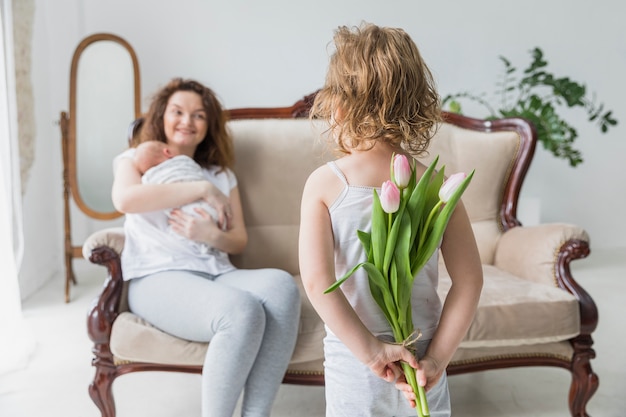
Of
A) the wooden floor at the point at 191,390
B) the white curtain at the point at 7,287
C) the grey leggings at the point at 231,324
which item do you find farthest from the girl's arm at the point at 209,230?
the white curtain at the point at 7,287

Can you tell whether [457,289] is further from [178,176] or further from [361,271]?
A: [178,176]

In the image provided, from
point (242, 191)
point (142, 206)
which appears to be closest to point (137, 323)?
point (142, 206)

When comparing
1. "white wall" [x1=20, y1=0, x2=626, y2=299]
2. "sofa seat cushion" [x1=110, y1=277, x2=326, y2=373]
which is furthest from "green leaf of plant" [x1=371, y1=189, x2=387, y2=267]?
"white wall" [x1=20, y1=0, x2=626, y2=299]

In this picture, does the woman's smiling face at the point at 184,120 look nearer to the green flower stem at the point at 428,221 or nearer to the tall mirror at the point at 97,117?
the green flower stem at the point at 428,221

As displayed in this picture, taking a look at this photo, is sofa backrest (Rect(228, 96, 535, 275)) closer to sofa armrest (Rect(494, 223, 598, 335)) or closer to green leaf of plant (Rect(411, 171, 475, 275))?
sofa armrest (Rect(494, 223, 598, 335))

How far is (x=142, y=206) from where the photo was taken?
6.86ft

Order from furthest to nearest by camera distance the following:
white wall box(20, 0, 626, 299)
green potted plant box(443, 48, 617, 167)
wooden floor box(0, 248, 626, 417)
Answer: white wall box(20, 0, 626, 299) → green potted plant box(443, 48, 617, 167) → wooden floor box(0, 248, 626, 417)

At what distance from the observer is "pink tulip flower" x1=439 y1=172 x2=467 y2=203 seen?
39.8 inches

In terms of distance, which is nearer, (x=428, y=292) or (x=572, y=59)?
(x=428, y=292)

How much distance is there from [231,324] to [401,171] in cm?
94

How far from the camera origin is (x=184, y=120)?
226 cm

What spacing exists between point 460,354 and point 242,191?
0.97m

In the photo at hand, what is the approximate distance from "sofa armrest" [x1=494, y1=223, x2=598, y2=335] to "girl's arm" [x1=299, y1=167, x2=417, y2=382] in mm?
1236

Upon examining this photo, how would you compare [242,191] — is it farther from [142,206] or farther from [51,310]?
[51,310]
